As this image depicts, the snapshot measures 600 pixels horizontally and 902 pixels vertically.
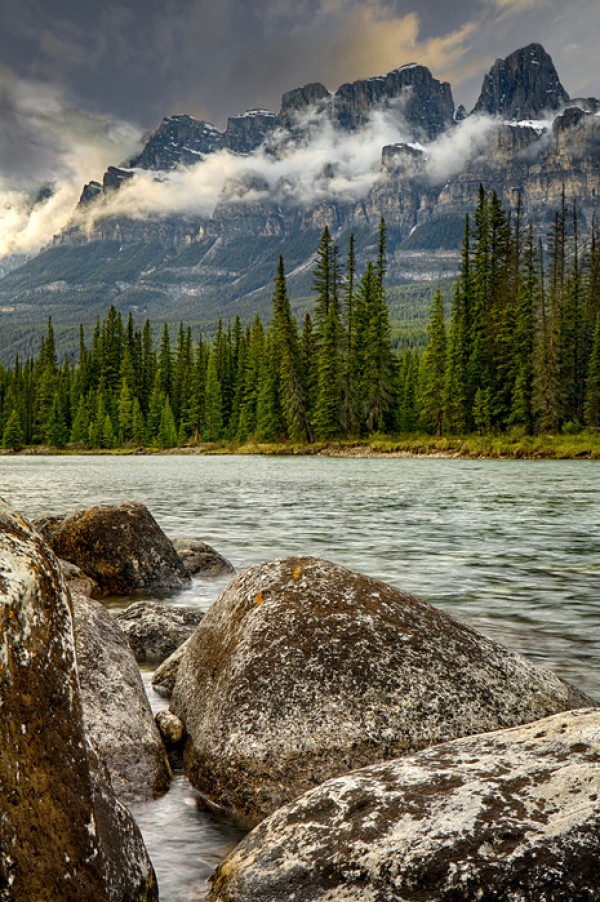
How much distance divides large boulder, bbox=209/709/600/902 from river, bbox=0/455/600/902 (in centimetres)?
90

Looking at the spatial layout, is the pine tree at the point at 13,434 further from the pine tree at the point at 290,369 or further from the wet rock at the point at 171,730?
the wet rock at the point at 171,730

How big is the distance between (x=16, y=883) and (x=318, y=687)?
116 inches

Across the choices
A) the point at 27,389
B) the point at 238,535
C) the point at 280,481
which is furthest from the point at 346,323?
the point at 27,389

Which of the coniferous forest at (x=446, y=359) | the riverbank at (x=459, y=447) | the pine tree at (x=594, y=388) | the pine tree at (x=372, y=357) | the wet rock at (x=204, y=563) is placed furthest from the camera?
the pine tree at (x=372, y=357)

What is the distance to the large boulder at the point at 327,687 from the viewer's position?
190 inches

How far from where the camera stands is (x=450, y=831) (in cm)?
288

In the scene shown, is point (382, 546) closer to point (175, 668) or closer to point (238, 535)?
point (238, 535)

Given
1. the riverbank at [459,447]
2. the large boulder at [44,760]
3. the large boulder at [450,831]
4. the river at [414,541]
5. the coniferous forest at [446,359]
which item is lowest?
the riverbank at [459,447]

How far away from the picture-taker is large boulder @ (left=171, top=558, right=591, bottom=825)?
4816mm

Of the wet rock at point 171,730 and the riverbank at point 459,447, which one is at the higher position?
the wet rock at point 171,730

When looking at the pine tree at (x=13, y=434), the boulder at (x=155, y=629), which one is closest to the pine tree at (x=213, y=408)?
the pine tree at (x=13, y=434)

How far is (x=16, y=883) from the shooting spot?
2.30m

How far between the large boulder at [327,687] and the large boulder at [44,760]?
6.09 feet

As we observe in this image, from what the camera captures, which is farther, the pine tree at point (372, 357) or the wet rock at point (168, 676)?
the pine tree at point (372, 357)
